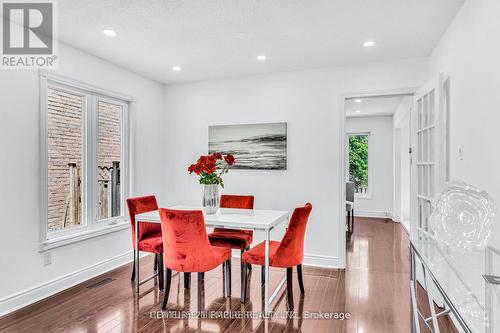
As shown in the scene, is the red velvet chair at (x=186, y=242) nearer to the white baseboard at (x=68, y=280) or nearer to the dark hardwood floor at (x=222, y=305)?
the dark hardwood floor at (x=222, y=305)

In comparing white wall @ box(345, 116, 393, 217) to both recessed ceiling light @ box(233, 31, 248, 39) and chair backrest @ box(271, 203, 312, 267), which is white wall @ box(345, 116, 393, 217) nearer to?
recessed ceiling light @ box(233, 31, 248, 39)

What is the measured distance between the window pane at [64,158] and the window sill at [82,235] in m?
0.14

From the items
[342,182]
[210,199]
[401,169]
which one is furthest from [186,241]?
[401,169]

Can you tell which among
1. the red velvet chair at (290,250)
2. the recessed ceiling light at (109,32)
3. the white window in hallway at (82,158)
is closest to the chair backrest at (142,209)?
the white window in hallway at (82,158)

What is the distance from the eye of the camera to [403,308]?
2.83m

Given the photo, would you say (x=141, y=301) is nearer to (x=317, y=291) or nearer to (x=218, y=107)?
(x=317, y=291)

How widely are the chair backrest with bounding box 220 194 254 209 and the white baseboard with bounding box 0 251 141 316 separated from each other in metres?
1.55

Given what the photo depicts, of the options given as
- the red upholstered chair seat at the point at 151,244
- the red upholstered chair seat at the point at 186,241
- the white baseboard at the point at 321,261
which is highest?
the red upholstered chair seat at the point at 186,241

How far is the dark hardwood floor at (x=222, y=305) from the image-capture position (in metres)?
2.50

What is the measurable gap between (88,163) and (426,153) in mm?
3772

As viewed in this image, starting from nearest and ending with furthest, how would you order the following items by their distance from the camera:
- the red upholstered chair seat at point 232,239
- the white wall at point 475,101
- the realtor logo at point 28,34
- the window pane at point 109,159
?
the white wall at point 475,101 → the realtor logo at point 28,34 → the red upholstered chair seat at point 232,239 → the window pane at point 109,159

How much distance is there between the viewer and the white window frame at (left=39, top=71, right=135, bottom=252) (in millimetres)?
3064

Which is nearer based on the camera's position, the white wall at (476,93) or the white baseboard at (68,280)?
the white wall at (476,93)

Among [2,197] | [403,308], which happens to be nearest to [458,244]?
[403,308]
